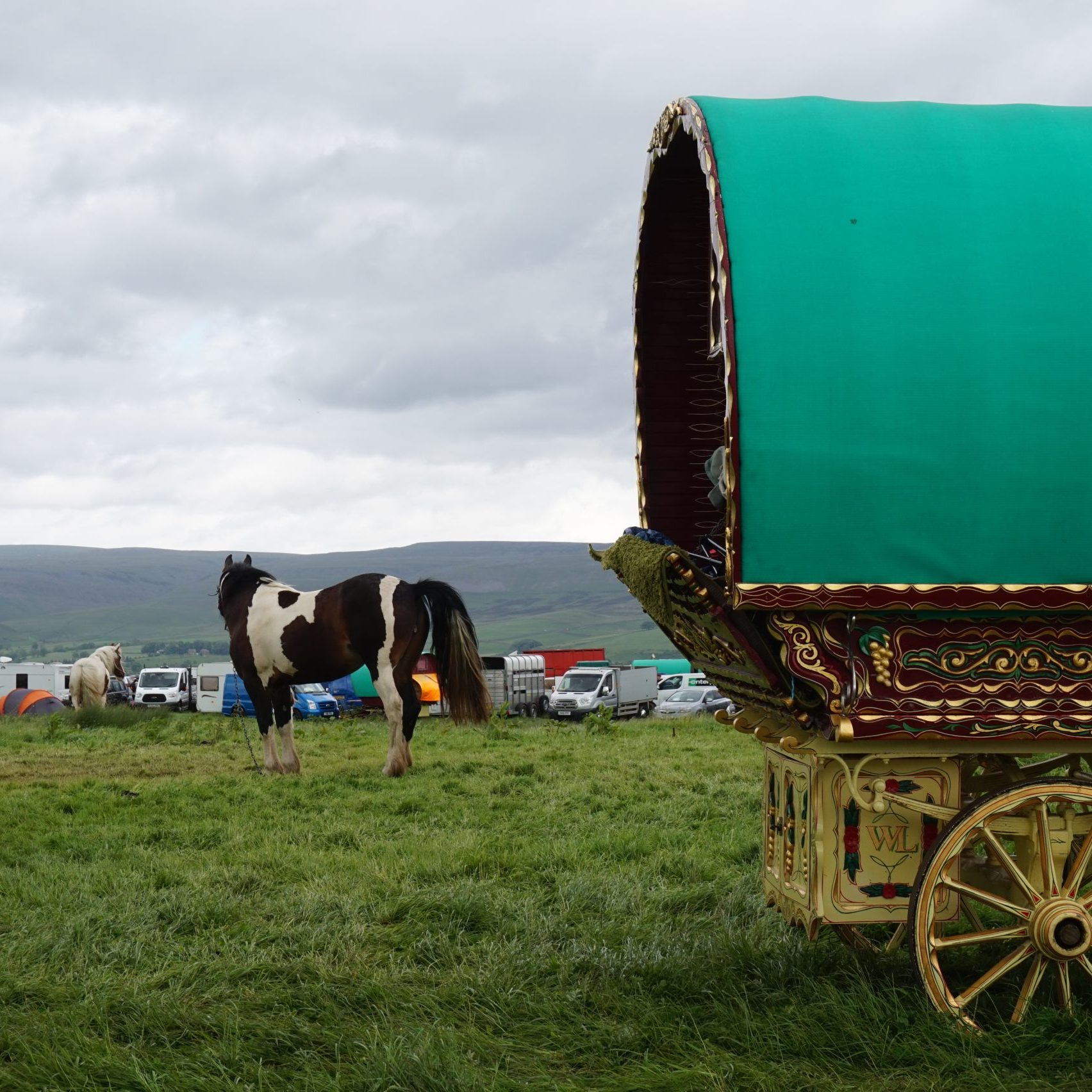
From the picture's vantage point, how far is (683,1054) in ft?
14.6

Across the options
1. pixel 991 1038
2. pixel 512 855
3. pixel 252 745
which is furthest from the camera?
pixel 252 745

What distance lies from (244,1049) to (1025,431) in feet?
13.2

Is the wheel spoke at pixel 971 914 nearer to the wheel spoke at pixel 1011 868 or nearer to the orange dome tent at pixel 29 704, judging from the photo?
the wheel spoke at pixel 1011 868

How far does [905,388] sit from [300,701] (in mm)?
27790

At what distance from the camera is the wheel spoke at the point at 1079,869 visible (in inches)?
186

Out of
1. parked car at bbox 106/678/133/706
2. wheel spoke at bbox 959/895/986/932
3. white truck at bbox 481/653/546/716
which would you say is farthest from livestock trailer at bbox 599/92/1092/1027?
parked car at bbox 106/678/133/706

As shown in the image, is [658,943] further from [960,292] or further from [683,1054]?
[960,292]

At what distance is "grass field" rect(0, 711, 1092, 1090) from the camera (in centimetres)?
437

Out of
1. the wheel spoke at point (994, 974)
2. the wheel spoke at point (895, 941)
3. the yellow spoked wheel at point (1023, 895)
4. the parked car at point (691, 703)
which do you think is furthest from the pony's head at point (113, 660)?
the wheel spoke at point (994, 974)

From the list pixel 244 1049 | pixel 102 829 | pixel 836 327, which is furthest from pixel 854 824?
pixel 102 829

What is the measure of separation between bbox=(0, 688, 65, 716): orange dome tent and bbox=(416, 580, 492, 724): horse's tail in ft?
61.3

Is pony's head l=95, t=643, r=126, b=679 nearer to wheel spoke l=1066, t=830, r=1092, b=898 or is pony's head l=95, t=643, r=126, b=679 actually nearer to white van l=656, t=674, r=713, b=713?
white van l=656, t=674, r=713, b=713

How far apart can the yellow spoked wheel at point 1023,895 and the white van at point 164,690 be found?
34.0 m

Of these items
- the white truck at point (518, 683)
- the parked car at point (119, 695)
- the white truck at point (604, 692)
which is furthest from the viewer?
the parked car at point (119, 695)
